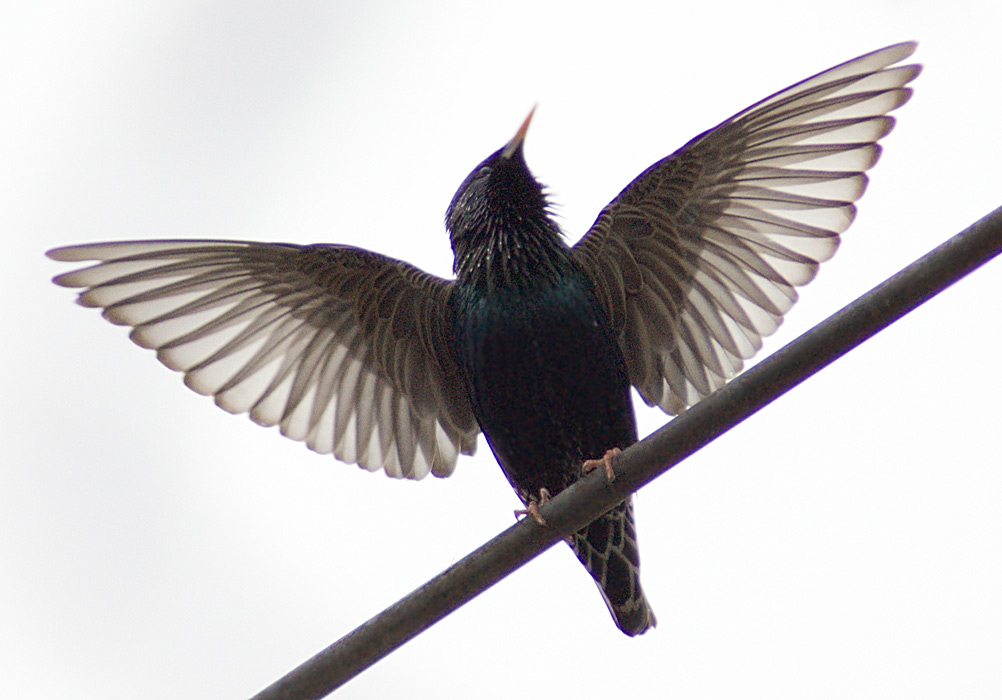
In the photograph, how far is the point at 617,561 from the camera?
11.4ft

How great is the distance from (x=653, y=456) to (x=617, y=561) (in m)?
1.35

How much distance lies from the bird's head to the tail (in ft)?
2.80

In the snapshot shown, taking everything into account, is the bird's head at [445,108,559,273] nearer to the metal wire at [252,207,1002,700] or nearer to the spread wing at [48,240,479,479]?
the spread wing at [48,240,479,479]

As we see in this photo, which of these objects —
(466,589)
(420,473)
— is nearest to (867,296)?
(466,589)

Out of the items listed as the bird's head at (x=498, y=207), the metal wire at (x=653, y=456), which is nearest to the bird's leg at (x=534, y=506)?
the metal wire at (x=653, y=456)

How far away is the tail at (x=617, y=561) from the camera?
3.46 meters

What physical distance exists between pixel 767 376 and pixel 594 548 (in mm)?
1496

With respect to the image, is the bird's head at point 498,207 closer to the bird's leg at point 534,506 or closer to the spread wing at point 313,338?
the spread wing at point 313,338

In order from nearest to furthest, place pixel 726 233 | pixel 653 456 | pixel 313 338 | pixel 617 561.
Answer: pixel 653 456, pixel 617 561, pixel 726 233, pixel 313 338

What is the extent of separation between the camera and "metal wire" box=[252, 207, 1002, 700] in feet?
6.62

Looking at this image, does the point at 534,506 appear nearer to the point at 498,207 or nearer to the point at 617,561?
the point at 617,561

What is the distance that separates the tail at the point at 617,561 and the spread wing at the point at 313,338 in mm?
637

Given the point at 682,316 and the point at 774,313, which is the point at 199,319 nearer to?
the point at 682,316

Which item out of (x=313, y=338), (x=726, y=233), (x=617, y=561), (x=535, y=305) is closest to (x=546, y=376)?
(x=535, y=305)
